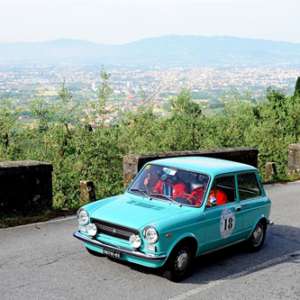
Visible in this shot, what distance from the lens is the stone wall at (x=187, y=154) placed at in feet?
45.2

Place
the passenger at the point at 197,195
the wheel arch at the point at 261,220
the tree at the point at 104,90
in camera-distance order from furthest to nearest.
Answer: the tree at the point at 104,90, the wheel arch at the point at 261,220, the passenger at the point at 197,195

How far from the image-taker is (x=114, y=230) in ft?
25.8

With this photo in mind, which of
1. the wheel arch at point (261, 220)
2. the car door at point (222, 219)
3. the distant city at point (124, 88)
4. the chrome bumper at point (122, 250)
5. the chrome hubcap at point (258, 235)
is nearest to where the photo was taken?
the chrome bumper at point (122, 250)

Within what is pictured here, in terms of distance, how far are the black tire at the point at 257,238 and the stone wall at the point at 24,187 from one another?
14.7ft

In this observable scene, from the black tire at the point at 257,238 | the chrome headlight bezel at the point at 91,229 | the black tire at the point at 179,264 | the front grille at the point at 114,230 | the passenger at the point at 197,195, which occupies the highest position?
the passenger at the point at 197,195

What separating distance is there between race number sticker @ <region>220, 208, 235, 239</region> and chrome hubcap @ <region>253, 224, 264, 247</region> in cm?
88

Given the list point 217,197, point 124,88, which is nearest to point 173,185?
point 217,197

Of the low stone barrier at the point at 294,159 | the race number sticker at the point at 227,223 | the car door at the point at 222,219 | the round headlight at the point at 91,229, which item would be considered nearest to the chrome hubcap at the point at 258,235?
the car door at the point at 222,219

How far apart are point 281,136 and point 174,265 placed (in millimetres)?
21412

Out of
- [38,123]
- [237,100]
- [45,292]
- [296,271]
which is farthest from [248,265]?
[237,100]

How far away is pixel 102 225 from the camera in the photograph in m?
8.02

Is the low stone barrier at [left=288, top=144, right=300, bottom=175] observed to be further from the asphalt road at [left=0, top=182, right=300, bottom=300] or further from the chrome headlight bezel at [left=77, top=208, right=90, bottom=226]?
the chrome headlight bezel at [left=77, top=208, right=90, bottom=226]

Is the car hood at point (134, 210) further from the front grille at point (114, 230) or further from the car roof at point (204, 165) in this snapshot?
the car roof at point (204, 165)

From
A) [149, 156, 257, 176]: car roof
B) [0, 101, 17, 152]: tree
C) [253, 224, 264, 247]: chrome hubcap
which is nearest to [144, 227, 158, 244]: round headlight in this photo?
[149, 156, 257, 176]: car roof
